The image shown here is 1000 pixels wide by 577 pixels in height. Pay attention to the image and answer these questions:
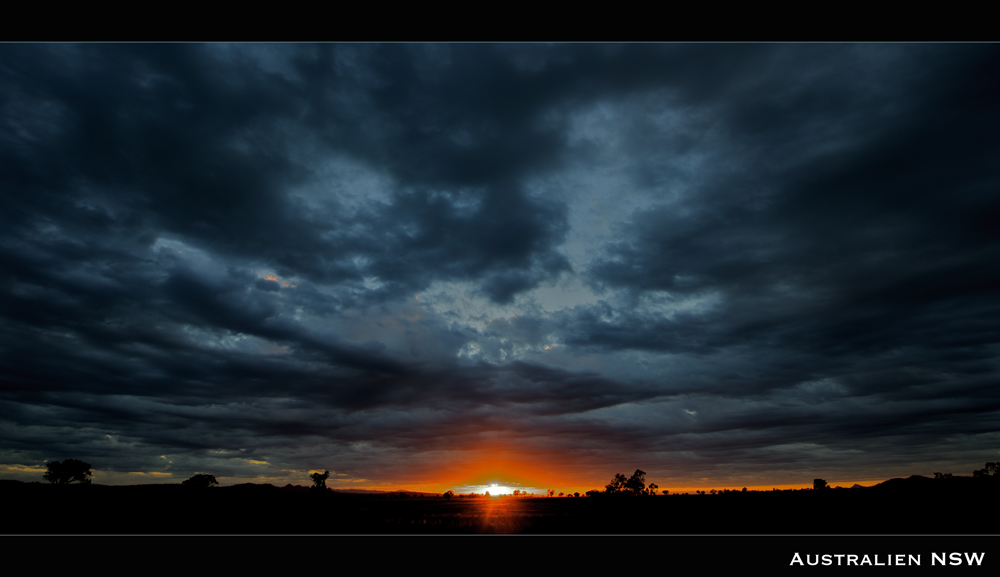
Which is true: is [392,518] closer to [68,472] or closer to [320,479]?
[320,479]

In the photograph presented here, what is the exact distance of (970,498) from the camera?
3332 inches

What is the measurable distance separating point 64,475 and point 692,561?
770ft

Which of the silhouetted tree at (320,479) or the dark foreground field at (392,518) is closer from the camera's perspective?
the dark foreground field at (392,518)

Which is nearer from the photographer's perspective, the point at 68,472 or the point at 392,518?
the point at 392,518

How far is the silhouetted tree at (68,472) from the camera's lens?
156312 millimetres

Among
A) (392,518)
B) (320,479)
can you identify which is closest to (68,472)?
(320,479)

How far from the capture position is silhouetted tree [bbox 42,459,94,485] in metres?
156

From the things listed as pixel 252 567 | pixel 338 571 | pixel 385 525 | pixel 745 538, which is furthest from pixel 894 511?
pixel 252 567

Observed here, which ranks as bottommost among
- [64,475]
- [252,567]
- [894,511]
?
[64,475]

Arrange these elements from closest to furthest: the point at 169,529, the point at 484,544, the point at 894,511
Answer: the point at 484,544, the point at 169,529, the point at 894,511

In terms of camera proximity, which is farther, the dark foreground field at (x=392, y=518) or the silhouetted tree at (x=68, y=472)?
the silhouetted tree at (x=68, y=472)

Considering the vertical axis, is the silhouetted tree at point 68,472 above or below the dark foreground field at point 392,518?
below

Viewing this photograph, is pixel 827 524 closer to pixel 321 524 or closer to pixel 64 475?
pixel 321 524

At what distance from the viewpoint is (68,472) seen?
524 feet
